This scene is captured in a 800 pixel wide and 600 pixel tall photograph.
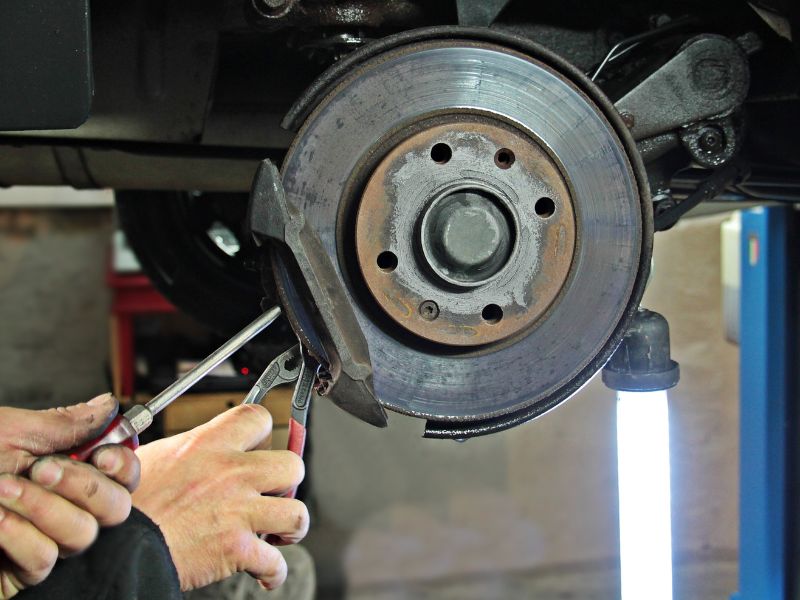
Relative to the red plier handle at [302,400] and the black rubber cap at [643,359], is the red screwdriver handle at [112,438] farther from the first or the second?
the black rubber cap at [643,359]

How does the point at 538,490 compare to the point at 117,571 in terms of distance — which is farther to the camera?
the point at 538,490

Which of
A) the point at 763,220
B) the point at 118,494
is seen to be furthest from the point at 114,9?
the point at 763,220

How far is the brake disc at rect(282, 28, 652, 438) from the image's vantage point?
51 centimetres

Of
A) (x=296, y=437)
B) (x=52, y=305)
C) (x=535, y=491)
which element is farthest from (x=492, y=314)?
(x=52, y=305)

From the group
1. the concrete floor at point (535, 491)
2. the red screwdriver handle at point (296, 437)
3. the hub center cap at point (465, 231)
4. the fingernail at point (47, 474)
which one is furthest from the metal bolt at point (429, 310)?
the concrete floor at point (535, 491)

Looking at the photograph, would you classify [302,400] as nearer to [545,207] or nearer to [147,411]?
[147,411]

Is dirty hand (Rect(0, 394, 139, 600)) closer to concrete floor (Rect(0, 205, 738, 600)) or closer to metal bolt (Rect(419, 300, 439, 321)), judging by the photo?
metal bolt (Rect(419, 300, 439, 321))

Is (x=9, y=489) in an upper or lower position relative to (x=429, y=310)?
lower

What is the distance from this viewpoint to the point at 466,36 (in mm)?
529

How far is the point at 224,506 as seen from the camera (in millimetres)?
519

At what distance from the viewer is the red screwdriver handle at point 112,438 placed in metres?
0.48

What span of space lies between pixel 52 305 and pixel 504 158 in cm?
253

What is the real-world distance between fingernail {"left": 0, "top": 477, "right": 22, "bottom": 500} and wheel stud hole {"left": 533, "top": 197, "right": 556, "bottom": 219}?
330 mm

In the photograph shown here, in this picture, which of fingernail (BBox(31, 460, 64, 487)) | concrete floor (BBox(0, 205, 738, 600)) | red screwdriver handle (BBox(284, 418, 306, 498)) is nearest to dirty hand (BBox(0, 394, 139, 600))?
fingernail (BBox(31, 460, 64, 487))
